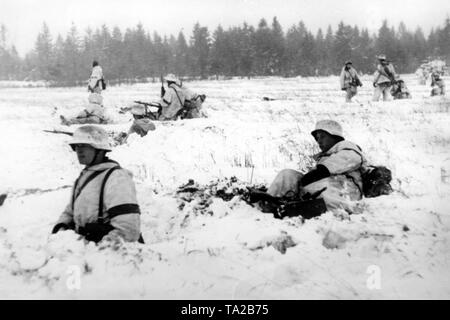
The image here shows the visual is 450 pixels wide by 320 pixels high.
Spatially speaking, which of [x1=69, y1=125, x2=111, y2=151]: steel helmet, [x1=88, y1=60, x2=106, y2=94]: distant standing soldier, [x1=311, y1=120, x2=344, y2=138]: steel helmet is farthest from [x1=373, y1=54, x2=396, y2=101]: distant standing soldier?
[x1=69, y1=125, x2=111, y2=151]: steel helmet

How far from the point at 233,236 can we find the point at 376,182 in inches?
75.7

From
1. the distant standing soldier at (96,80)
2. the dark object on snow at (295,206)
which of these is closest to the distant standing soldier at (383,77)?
the distant standing soldier at (96,80)

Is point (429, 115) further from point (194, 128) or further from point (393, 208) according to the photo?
point (393, 208)

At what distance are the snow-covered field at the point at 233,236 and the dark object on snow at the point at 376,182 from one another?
8.2 inches

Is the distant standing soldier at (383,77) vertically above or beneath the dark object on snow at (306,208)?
above

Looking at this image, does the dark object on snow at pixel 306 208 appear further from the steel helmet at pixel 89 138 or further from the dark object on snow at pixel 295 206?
the steel helmet at pixel 89 138

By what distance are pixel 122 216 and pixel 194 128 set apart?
6467 mm

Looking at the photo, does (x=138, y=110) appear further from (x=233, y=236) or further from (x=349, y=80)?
(x=233, y=236)

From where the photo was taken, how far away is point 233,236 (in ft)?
13.7

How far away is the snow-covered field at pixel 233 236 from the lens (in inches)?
120

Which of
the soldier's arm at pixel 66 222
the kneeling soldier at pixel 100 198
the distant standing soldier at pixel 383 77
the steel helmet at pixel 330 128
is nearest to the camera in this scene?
the kneeling soldier at pixel 100 198

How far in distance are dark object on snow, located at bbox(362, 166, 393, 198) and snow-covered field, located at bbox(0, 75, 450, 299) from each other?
0.68ft

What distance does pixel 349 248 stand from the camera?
3547 millimetres

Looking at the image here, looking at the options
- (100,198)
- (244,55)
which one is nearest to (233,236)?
(100,198)
